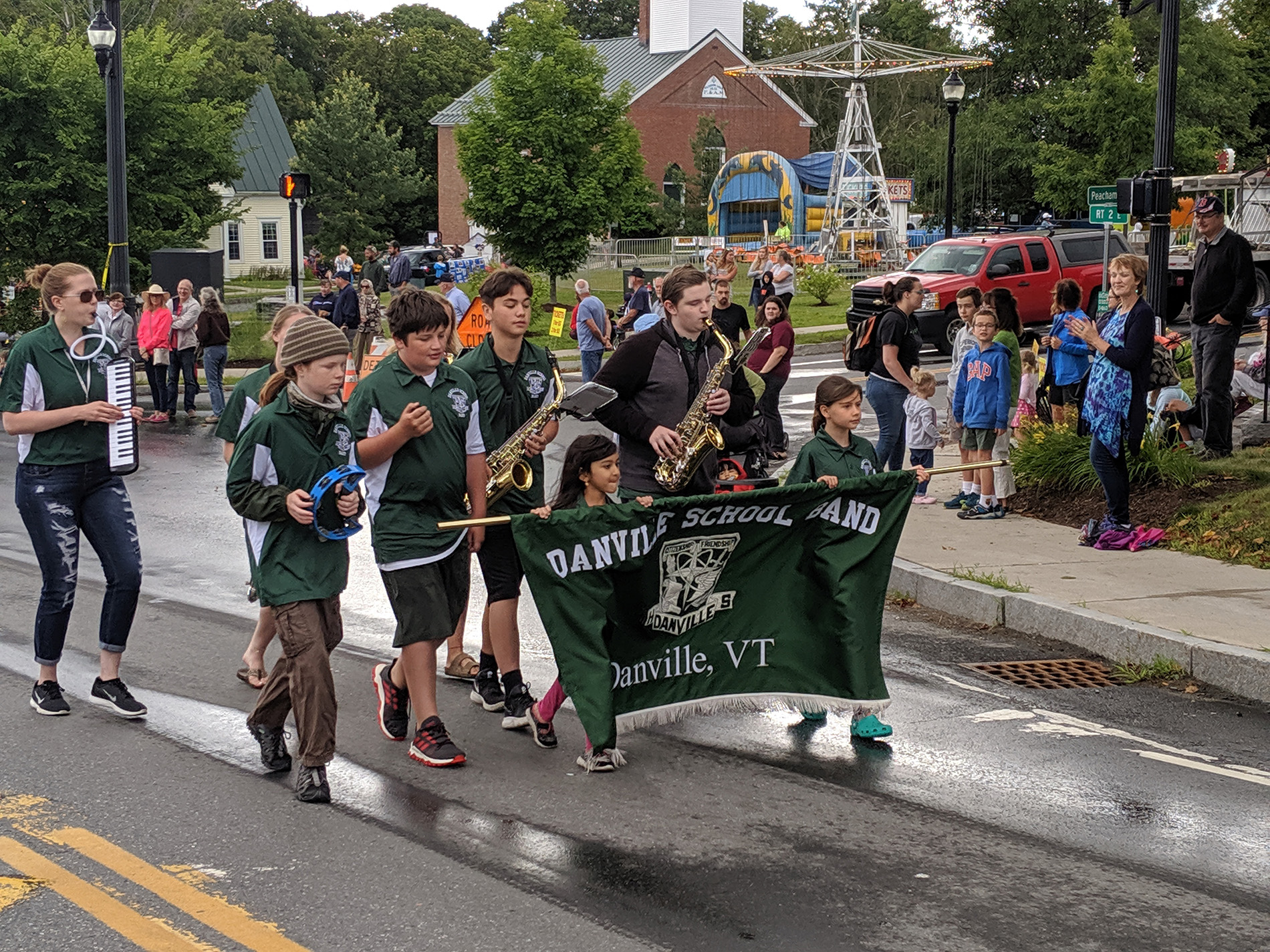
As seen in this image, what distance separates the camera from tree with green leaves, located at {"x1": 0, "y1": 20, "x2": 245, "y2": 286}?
28438 mm

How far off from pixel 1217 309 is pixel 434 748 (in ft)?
29.1

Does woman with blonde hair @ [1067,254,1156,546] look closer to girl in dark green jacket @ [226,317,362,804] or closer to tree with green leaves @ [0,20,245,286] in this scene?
girl in dark green jacket @ [226,317,362,804]

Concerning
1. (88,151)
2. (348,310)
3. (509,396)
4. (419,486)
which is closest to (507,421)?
(509,396)

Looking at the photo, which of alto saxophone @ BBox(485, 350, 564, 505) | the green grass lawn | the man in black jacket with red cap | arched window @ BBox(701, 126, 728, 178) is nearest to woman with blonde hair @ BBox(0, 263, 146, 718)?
alto saxophone @ BBox(485, 350, 564, 505)

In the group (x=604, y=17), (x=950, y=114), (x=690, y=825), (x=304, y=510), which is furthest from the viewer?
(x=604, y=17)

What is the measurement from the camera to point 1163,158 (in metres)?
12.6

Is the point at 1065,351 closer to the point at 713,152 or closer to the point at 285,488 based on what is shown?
the point at 285,488

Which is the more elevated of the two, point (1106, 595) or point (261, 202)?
point (261, 202)

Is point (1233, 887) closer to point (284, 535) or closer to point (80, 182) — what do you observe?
point (284, 535)

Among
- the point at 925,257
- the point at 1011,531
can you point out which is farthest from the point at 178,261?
the point at 1011,531

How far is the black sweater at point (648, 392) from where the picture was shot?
6.80 meters

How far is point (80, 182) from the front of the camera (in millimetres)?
29141

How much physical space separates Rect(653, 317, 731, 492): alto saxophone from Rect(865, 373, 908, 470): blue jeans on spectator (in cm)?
501

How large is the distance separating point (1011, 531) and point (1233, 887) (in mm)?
6261
